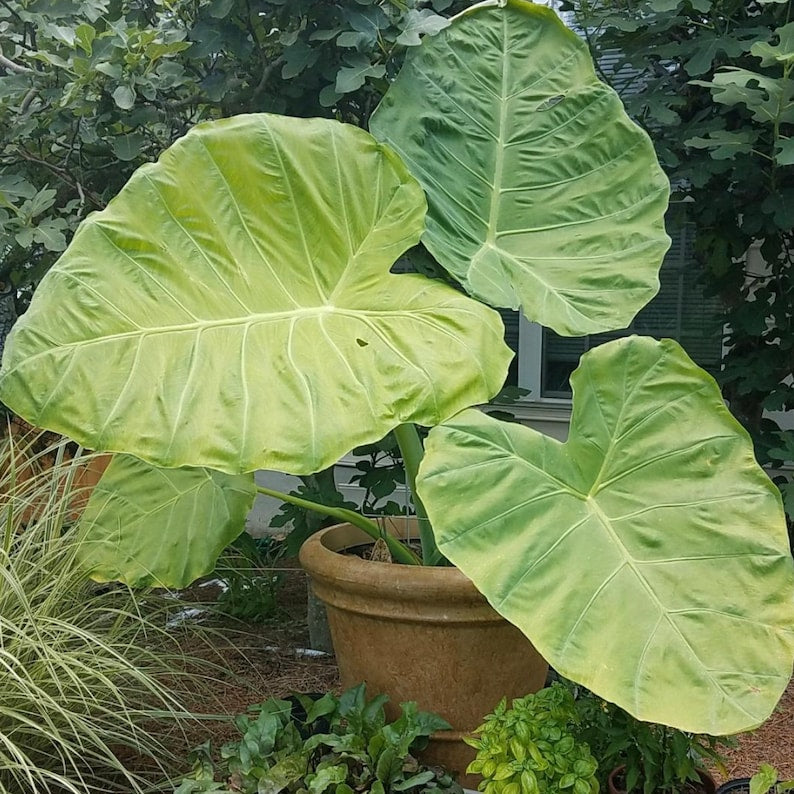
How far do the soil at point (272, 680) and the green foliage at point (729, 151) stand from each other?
1.84ft

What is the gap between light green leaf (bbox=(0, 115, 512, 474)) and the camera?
4.06 feet

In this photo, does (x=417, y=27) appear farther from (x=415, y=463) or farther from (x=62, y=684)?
(x=62, y=684)

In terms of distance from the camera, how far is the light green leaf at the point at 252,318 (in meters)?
1.24

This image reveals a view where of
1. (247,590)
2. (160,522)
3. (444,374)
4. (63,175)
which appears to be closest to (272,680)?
(247,590)

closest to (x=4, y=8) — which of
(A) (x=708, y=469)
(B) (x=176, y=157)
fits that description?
(B) (x=176, y=157)

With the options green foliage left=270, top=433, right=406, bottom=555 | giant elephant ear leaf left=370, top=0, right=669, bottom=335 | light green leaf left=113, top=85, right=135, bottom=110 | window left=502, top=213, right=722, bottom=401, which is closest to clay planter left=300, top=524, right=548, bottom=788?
green foliage left=270, top=433, right=406, bottom=555

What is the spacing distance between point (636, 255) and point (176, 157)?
915 millimetres

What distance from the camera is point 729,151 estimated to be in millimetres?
1923

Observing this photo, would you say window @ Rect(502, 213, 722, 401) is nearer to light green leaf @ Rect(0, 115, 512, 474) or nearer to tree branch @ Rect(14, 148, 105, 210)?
light green leaf @ Rect(0, 115, 512, 474)

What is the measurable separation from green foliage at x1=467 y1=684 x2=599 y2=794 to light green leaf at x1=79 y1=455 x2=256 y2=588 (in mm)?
696

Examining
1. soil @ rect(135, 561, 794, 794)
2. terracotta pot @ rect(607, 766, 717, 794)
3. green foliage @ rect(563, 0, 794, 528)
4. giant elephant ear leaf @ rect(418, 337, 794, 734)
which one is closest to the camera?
giant elephant ear leaf @ rect(418, 337, 794, 734)

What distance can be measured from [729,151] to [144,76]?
1.40 metres

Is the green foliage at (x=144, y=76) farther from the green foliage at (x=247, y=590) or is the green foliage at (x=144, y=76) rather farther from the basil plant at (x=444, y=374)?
the green foliage at (x=247, y=590)

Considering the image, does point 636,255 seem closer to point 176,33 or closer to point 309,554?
point 309,554
